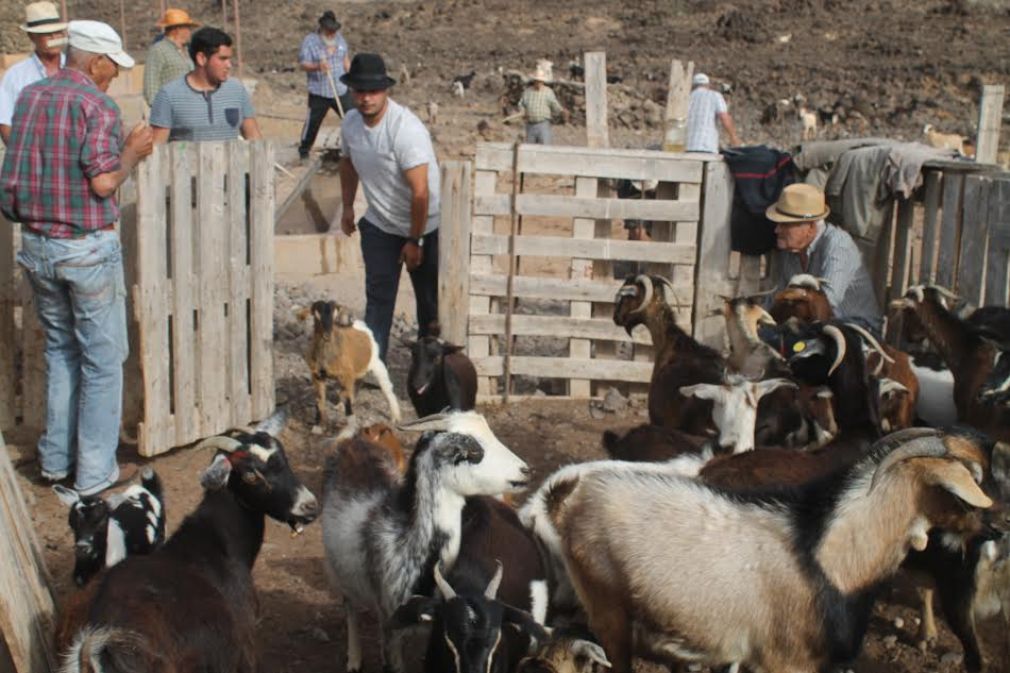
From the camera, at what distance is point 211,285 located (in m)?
8.02

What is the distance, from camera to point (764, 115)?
100ft

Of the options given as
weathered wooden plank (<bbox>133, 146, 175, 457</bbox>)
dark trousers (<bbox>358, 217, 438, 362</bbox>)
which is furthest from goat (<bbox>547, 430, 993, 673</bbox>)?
dark trousers (<bbox>358, 217, 438, 362</bbox>)

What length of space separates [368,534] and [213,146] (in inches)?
135

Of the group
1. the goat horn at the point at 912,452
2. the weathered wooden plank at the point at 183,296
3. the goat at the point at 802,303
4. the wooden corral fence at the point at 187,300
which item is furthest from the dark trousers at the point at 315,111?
the goat horn at the point at 912,452

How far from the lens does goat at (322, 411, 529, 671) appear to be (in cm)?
523

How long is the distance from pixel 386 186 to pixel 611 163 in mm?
1780

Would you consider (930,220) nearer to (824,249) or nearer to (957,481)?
(824,249)

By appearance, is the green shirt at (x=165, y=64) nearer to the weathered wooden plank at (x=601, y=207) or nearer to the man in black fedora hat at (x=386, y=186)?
the man in black fedora hat at (x=386, y=186)

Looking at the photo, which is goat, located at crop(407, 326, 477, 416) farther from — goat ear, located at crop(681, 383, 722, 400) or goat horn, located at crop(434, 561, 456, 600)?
goat horn, located at crop(434, 561, 456, 600)

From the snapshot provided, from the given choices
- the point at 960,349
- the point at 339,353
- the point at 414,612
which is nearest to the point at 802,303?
the point at 960,349

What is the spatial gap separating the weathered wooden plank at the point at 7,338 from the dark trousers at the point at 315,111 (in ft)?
32.8

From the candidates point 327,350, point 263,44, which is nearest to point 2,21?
point 263,44

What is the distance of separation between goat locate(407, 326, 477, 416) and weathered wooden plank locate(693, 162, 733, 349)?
2048 mm

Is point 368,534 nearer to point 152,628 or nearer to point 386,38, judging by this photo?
point 152,628
